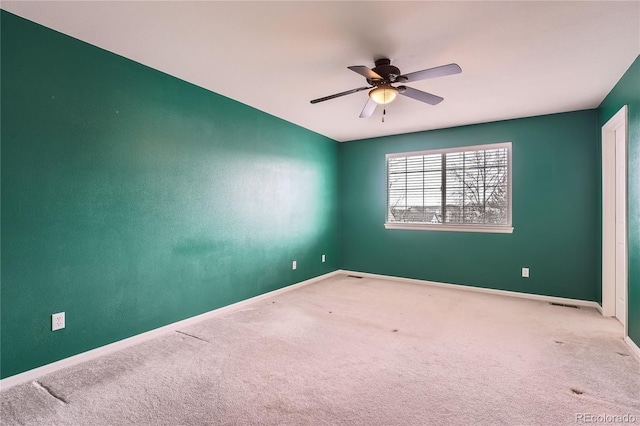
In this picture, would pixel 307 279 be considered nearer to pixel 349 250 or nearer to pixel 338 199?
pixel 349 250

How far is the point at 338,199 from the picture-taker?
597 cm

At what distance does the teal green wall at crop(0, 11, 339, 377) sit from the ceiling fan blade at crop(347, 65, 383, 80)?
73.9 inches

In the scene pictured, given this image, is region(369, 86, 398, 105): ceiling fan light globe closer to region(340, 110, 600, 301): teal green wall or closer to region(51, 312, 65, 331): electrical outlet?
region(340, 110, 600, 301): teal green wall

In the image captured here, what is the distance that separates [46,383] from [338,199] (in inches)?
181

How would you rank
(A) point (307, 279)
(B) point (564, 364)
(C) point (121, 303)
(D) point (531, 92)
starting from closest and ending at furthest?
(B) point (564, 364) → (C) point (121, 303) → (D) point (531, 92) → (A) point (307, 279)

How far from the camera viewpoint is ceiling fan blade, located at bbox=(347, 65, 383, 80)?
2325 millimetres

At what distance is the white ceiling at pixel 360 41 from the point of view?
2.07 m

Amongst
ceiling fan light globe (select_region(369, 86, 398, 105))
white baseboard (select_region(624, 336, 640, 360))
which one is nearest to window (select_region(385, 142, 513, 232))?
white baseboard (select_region(624, 336, 640, 360))

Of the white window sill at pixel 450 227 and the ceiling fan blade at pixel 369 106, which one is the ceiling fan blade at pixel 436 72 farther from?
the white window sill at pixel 450 227

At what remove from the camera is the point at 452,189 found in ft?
16.3

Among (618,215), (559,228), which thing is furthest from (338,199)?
(618,215)

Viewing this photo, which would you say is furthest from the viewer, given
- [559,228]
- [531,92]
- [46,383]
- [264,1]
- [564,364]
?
[559,228]

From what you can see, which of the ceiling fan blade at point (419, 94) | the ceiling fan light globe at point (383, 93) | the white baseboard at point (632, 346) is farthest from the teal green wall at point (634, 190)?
the ceiling fan light globe at point (383, 93)

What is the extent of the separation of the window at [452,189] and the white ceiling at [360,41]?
1.24m
